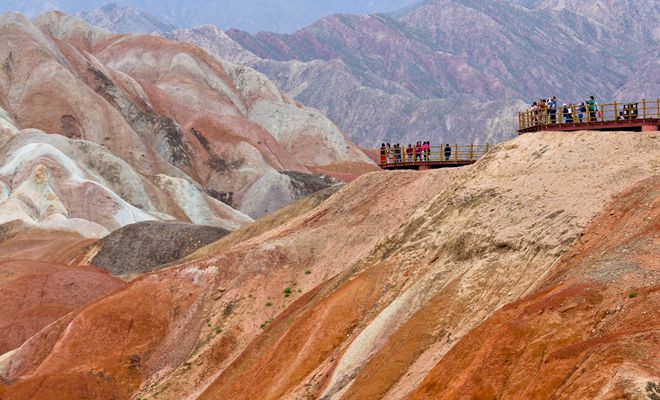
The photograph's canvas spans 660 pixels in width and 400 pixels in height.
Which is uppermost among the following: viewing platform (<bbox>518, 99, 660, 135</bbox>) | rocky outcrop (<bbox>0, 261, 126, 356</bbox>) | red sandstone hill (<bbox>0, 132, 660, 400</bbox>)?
viewing platform (<bbox>518, 99, 660, 135</bbox>)

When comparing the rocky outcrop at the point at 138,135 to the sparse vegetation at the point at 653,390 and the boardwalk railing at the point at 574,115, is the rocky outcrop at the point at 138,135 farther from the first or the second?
the sparse vegetation at the point at 653,390

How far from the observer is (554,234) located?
31.0 m

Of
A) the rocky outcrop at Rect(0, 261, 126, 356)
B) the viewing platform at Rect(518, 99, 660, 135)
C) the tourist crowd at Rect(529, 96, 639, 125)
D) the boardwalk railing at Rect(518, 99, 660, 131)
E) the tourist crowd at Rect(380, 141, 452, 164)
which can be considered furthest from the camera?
the rocky outcrop at Rect(0, 261, 126, 356)

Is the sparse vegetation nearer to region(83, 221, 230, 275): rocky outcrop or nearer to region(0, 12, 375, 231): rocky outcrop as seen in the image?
region(83, 221, 230, 275): rocky outcrop

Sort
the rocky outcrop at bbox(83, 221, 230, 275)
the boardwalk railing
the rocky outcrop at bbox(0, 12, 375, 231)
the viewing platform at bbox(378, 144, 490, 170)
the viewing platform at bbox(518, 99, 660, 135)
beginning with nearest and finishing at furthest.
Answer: the viewing platform at bbox(518, 99, 660, 135)
the boardwalk railing
the viewing platform at bbox(378, 144, 490, 170)
the rocky outcrop at bbox(83, 221, 230, 275)
the rocky outcrop at bbox(0, 12, 375, 231)

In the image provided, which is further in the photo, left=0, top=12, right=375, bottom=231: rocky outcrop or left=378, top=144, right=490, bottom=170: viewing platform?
left=0, top=12, right=375, bottom=231: rocky outcrop

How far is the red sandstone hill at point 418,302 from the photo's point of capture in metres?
23.1

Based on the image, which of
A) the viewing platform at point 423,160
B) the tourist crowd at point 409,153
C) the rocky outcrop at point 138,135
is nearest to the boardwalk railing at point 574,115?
the viewing platform at point 423,160

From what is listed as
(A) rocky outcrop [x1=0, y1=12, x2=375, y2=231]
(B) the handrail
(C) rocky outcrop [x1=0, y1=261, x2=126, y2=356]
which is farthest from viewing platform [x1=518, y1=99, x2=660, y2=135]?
(A) rocky outcrop [x1=0, y1=12, x2=375, y2=231]

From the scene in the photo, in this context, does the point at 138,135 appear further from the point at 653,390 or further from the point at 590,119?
the point at 653,390

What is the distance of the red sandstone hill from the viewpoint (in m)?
23.1

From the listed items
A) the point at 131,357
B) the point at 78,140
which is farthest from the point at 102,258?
the point at 78,140

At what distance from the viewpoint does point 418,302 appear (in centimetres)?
3362

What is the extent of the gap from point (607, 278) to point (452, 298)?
8413 millimetres
